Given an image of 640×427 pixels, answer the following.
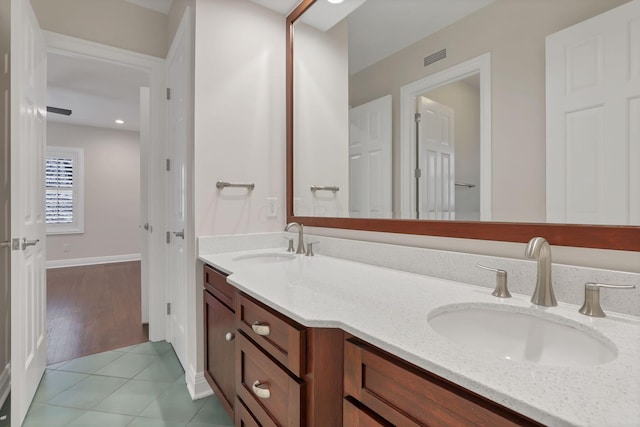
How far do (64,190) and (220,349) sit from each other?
222 inches

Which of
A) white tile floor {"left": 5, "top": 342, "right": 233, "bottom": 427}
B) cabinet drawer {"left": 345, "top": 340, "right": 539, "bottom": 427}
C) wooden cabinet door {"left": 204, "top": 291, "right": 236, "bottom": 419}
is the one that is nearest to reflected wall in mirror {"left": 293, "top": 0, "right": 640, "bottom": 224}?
cabinet drawer {"left": 345, "top": 340, "right": 539, "bottom": 427}

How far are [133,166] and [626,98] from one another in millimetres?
6714

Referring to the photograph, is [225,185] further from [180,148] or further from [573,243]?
[573,243]

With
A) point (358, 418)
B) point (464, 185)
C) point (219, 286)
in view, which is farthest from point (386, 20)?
point (358, 418)

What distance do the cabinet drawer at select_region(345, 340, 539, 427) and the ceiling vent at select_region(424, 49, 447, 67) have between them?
1102 millimetres

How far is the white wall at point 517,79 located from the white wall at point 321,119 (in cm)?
71

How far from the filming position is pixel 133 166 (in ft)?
19.4

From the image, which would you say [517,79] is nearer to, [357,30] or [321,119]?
[357,30]

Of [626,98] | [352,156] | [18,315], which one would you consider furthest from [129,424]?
[626,98]

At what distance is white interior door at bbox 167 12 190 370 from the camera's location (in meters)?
1.89

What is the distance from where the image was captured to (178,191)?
6.78 ft

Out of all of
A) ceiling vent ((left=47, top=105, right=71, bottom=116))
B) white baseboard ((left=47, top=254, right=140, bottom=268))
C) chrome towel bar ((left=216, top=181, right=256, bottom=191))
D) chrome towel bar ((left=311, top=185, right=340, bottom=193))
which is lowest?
white baseboard ((left=47, top=254, right=140, bottom=268))

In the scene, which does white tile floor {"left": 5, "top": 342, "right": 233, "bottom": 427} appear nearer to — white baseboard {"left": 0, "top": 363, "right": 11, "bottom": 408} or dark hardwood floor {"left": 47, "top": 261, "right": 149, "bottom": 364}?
white baseboard {"left": 0, "top": 363, "right": 11, "bottom": 408}

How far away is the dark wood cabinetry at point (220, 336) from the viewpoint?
1.38 meters
